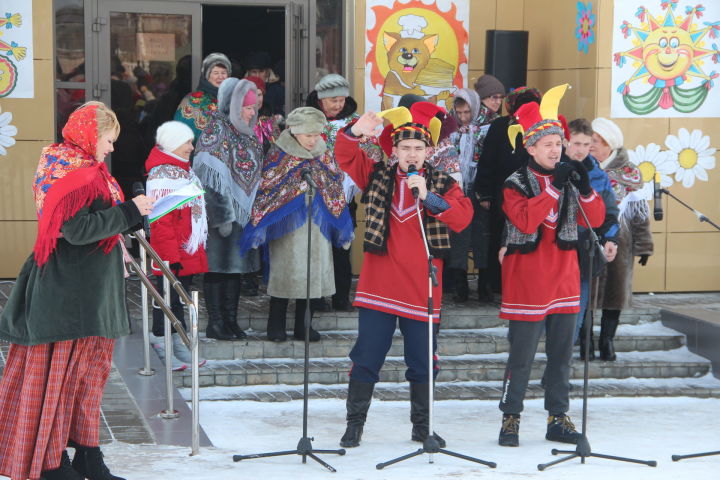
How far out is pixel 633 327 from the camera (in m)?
9.09

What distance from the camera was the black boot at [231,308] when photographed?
7.96m

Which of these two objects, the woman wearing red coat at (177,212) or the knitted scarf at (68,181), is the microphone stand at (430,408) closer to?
the knitted scarf at (68,181)

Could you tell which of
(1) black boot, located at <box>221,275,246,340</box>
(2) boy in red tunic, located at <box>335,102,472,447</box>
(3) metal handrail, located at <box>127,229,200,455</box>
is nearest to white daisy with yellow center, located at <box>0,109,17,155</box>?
(1) black boot, located at <box>221,275,246,340</box>

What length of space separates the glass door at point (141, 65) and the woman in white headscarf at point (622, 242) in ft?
13.9

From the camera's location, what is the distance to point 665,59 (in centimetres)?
999

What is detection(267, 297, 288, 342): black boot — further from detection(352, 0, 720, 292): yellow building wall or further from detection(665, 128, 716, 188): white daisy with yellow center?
detection(665, 128, 716, 188): white daisy with yellow center

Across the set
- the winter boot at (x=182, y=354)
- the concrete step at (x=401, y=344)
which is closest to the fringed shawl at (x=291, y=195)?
the concrete step at (x=401, y=344)

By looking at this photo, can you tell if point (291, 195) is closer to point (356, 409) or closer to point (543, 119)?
point (356, 409)

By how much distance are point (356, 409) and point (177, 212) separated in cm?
206

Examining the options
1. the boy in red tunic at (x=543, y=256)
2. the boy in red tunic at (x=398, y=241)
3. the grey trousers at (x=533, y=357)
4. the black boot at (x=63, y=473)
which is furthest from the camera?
the grey trousers at (x=533, y=357)

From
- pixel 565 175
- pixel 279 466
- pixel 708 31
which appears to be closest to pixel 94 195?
pixel 279 466

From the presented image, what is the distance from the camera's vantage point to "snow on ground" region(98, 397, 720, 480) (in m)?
5.77

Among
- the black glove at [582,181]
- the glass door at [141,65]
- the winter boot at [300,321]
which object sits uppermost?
the glass door at [141,65]

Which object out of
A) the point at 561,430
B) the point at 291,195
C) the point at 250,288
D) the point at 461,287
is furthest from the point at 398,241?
the point at 250,288
